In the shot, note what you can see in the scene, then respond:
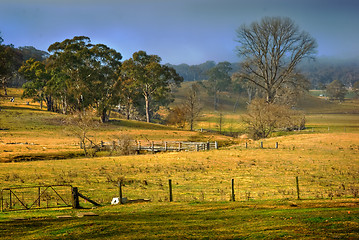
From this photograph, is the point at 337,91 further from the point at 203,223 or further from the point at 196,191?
the point at 203,223

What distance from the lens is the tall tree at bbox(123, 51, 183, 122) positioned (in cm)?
9450

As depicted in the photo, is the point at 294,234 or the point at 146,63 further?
the point at 146,63

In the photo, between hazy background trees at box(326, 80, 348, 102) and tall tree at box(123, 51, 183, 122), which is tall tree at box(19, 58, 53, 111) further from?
hazy background trees at box(326, 80, 348, 102)

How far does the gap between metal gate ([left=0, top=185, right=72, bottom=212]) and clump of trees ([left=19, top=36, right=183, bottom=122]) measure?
5678cm

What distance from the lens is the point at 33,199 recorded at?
→ 69.7 feet

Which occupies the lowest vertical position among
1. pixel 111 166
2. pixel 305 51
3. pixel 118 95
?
pixel 111 166

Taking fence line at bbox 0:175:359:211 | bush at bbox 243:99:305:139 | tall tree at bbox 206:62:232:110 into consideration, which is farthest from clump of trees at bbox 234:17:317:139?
tall tree at bbox 206:62:232:110

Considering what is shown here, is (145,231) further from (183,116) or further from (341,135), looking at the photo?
(183,116)

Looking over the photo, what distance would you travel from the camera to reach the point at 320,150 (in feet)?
155

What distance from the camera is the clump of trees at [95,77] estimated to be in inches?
3354

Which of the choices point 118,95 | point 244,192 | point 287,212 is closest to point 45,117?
point 118,95

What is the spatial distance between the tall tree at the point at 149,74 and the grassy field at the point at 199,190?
93.5ft

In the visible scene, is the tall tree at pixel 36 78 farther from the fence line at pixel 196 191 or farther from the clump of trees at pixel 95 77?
the fence line at pixel 196 191

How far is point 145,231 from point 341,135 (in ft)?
174
